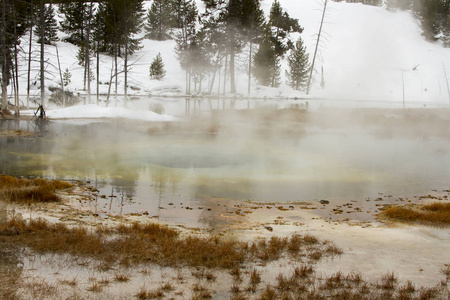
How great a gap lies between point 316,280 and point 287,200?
5.35m

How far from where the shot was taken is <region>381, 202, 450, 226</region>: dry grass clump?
902 centimetres

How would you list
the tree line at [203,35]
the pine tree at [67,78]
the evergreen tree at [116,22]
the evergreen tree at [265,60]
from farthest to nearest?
A: the evergreen tree at [265,60] < the pine tree at [67,78] < the tree line at [203,35] < the evergreen tree at [116,22]

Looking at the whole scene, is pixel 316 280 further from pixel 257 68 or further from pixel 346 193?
pixel 257 68

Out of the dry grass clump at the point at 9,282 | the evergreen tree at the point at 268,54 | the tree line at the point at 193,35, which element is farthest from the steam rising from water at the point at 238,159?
the evergreen tree at the point at 268,54

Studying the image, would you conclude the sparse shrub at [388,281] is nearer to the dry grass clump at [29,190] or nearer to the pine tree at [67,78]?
the dry grass clump at [29,190]

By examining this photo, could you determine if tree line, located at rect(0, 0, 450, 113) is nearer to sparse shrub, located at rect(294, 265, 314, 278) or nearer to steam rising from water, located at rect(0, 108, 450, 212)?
steam rising from water, located at rect(0, 108, 450, 212)

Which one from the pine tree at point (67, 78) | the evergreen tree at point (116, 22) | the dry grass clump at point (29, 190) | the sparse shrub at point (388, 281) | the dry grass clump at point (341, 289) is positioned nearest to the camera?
the dry grass clump at point (341, 289)

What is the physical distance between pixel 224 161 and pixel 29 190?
7577 mm

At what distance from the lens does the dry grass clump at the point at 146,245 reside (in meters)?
6.19

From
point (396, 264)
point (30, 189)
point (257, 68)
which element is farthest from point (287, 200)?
point (257, 68)

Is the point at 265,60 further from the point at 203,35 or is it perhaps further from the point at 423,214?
the point at 423,214

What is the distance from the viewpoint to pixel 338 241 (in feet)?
24.3

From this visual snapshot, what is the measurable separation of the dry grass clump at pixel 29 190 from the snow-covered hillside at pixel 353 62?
128ft

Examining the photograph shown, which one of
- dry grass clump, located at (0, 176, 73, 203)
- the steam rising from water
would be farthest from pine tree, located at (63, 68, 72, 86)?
dry grass clump, located at (0, 176, 73, 203)
